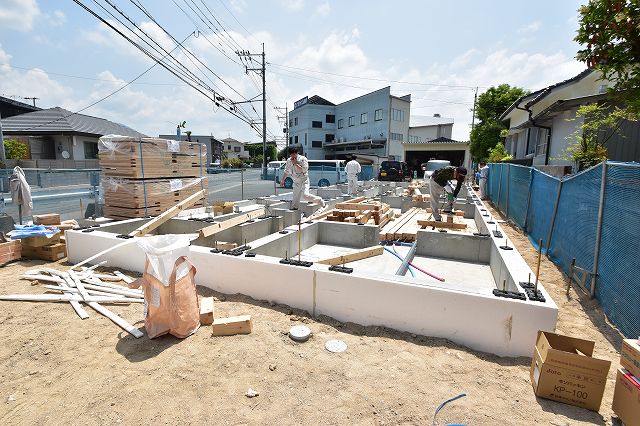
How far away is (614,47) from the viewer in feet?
13.4

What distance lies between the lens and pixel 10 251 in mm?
5406

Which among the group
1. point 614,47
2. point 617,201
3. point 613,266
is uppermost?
point 614,47

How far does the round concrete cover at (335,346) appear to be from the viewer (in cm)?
294

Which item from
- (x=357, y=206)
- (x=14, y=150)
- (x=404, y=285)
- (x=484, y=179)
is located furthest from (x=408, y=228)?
(x=14, y=150)

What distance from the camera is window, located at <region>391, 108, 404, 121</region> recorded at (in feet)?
112

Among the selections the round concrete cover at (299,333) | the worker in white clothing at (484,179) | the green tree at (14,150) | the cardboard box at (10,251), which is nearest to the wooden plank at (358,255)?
the round concrete cover at (299,333)

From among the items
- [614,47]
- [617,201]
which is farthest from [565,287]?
[614,47]

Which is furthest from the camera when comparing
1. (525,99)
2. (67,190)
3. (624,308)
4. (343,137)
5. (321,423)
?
(343,137)

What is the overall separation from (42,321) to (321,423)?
10.9 ft

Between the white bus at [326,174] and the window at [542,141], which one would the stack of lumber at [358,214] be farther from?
the white bus at [326,174]

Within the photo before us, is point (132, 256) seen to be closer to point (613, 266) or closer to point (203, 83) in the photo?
point (613, 266)

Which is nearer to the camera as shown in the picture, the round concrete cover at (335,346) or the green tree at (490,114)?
the round concrete cover at (335,346)

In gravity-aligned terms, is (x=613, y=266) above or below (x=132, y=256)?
above

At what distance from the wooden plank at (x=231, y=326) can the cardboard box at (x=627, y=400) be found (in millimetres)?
2903
